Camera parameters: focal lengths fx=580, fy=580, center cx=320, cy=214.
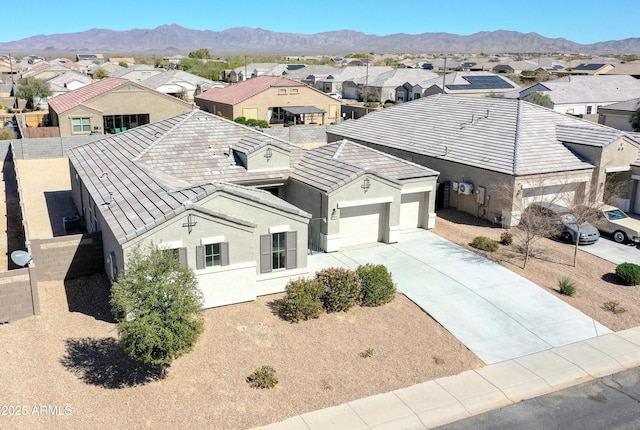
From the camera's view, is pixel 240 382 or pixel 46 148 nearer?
pixel 240 382

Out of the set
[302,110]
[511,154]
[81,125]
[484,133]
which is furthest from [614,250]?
[81,125]

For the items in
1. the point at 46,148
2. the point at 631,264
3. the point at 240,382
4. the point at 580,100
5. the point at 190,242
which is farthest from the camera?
the point at 580,100

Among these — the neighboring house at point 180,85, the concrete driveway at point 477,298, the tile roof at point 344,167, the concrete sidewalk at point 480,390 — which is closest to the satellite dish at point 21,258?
the concrete driveway at point 477,298

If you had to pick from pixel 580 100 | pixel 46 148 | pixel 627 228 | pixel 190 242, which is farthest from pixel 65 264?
pixel 580 100

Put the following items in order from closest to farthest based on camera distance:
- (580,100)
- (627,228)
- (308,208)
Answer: (308,208), (627,228), (580,100)

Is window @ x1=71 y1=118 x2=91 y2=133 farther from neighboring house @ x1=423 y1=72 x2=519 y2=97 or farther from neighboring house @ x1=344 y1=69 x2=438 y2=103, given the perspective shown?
neighboring house @ x1=344 y1=69 x2=438 y2=103

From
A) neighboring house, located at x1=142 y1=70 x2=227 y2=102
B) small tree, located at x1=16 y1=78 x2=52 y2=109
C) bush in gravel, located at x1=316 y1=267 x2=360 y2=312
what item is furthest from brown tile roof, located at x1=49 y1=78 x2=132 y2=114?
bush in gravel, located at x1=316 y1=267 x2=360 y2=312

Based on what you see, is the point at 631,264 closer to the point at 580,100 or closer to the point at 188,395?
the point at 188,395
